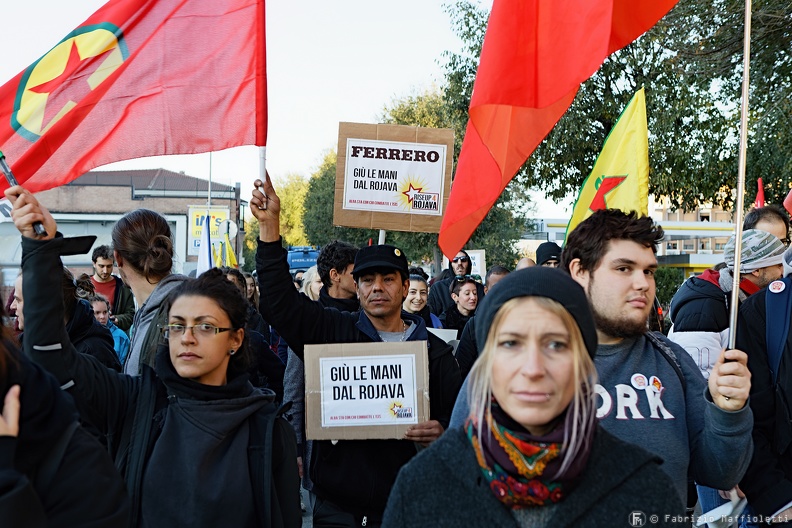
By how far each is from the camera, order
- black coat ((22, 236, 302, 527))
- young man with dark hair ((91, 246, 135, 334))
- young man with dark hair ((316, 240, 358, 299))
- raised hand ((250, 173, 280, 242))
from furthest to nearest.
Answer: young man with dark hair ((91, 246, 135, 334)), young man with dark hair ((316, 240, 358, 299)), raised hand ((250, 173, 280, 242)), black coat ((22, 236, 302, 527))

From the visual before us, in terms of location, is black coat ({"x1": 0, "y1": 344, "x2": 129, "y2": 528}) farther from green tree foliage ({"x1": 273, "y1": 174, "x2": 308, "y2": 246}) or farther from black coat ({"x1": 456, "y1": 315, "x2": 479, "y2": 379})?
green tree foliage ({"x1": 273, "y1": 174, "x2": 308, "y2": 246})

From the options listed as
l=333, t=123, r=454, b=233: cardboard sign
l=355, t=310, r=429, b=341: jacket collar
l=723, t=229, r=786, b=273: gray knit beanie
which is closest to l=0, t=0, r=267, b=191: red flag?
l=355, t=310, r=429, b=341: jacket collar

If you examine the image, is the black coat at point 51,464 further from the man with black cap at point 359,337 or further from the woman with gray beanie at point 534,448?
the man with black cap at point 359,337

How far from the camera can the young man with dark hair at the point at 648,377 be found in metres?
3.11

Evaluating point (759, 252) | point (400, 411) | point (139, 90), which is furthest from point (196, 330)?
point (759, 252)

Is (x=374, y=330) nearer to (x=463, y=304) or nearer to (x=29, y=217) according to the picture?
(x=29, y=217)

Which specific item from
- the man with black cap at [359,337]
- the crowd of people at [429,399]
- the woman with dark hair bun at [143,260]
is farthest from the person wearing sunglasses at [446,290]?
the woman with dark hair bun at [143,260]

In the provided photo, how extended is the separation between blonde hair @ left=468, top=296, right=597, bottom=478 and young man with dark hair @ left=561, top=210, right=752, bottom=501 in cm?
93

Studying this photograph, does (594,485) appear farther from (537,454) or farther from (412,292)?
(412,292)

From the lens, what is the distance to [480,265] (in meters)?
19.1

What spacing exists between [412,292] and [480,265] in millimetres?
9730

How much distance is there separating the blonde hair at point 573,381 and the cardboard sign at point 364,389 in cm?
200

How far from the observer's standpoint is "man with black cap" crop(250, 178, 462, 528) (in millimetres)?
4398

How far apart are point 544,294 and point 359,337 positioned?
259 cm
